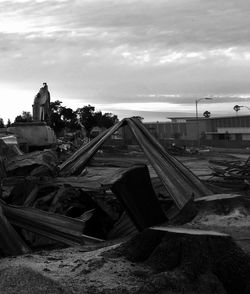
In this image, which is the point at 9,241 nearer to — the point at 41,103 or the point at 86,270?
the point at 86,270

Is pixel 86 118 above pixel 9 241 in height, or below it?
above

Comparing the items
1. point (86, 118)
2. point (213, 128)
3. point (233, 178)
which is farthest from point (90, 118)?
point (233, 178)

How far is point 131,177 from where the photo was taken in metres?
5.93

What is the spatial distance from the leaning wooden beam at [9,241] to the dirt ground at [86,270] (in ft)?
1.49

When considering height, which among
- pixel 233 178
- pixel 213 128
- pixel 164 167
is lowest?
pixel 213 128

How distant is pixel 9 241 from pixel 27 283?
1866 mm

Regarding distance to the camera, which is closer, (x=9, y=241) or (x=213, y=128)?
(x=9, y=241)

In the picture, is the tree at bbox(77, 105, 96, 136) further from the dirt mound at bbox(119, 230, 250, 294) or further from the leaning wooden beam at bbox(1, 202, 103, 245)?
the dirt mound at bbox(119, 230, 250, 294)

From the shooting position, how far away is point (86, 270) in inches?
178

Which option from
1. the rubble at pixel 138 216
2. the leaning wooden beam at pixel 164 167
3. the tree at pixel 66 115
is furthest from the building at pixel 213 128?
the rubble at pixel 138 216

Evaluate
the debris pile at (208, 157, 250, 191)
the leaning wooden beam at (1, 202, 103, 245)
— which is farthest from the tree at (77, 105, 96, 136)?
the leaning wooden beam at (1, 202, 103, 245)

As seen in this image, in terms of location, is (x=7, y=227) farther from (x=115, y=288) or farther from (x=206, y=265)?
(x=206, y=265)

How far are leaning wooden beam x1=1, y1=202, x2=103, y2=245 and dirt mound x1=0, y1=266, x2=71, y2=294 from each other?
1.89 meters

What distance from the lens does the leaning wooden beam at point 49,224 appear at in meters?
6.24
